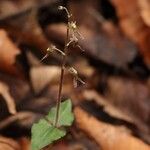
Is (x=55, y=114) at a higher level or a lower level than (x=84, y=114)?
higher

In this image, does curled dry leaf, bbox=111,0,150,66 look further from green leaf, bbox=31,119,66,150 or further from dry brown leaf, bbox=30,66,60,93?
green leaf, bbox=31,119,66,150

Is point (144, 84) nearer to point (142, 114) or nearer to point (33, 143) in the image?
point (142, 114)

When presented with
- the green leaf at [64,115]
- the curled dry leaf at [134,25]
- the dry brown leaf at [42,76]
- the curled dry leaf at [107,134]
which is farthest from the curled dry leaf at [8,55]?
the curled dry leaf at [134,25]

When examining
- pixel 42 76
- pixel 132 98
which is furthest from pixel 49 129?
pixel 132 98

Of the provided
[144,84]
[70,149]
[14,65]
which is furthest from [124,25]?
[70,149]

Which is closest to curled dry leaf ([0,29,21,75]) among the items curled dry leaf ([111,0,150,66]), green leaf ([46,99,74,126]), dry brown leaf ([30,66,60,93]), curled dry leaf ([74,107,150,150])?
Answer: dry brown leaf ([30,66,60,93])

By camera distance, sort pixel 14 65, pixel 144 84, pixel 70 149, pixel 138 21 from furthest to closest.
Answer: pixel 138 21, pixel 144 84, pixel 14 65, pixel 70 149
